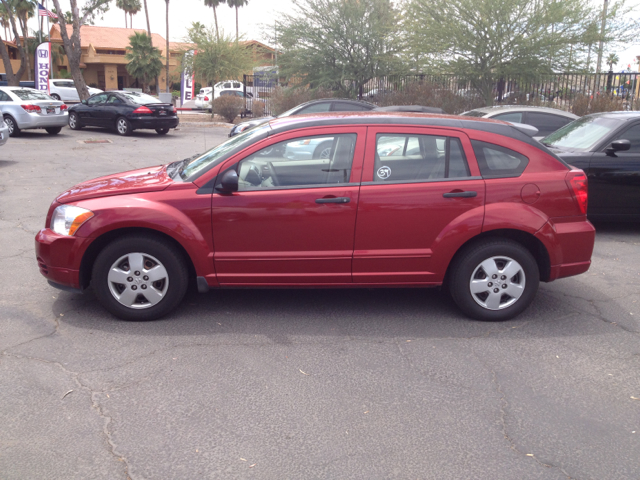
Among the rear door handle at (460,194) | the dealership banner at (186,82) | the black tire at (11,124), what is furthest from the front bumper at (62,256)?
the dealership banner at (186,82)

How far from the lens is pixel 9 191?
34.2ft

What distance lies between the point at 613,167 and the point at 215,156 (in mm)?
5281

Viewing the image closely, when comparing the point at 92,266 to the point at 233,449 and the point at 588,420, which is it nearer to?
the point at 233,449

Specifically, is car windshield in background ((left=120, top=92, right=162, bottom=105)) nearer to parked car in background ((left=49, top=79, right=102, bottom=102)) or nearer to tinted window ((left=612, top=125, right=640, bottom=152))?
tinted window ((left=612, top=125, right=640, bottom=152))

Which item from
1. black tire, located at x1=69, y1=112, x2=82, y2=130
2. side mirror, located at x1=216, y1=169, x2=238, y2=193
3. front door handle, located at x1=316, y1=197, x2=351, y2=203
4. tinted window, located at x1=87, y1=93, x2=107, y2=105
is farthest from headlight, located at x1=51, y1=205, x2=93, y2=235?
black tire, located at x1=69, y1=112, x2=82, y2=130

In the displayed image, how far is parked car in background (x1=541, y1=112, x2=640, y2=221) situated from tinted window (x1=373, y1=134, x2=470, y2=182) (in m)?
3.54

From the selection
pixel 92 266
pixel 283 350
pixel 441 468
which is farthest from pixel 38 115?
pixel 441 468

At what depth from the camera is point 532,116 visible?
11484mm

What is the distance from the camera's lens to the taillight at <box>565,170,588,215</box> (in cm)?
496

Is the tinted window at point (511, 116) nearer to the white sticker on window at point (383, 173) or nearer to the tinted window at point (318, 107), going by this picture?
the tinted window at point (318, 107)

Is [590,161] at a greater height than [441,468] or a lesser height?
greater

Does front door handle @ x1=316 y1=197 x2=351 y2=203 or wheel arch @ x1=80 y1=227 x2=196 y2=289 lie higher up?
front door handle @ x1=316 y1=197 x2=351 y2=203

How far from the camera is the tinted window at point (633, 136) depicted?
7938mm

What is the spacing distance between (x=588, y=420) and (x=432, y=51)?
55.3 ft
